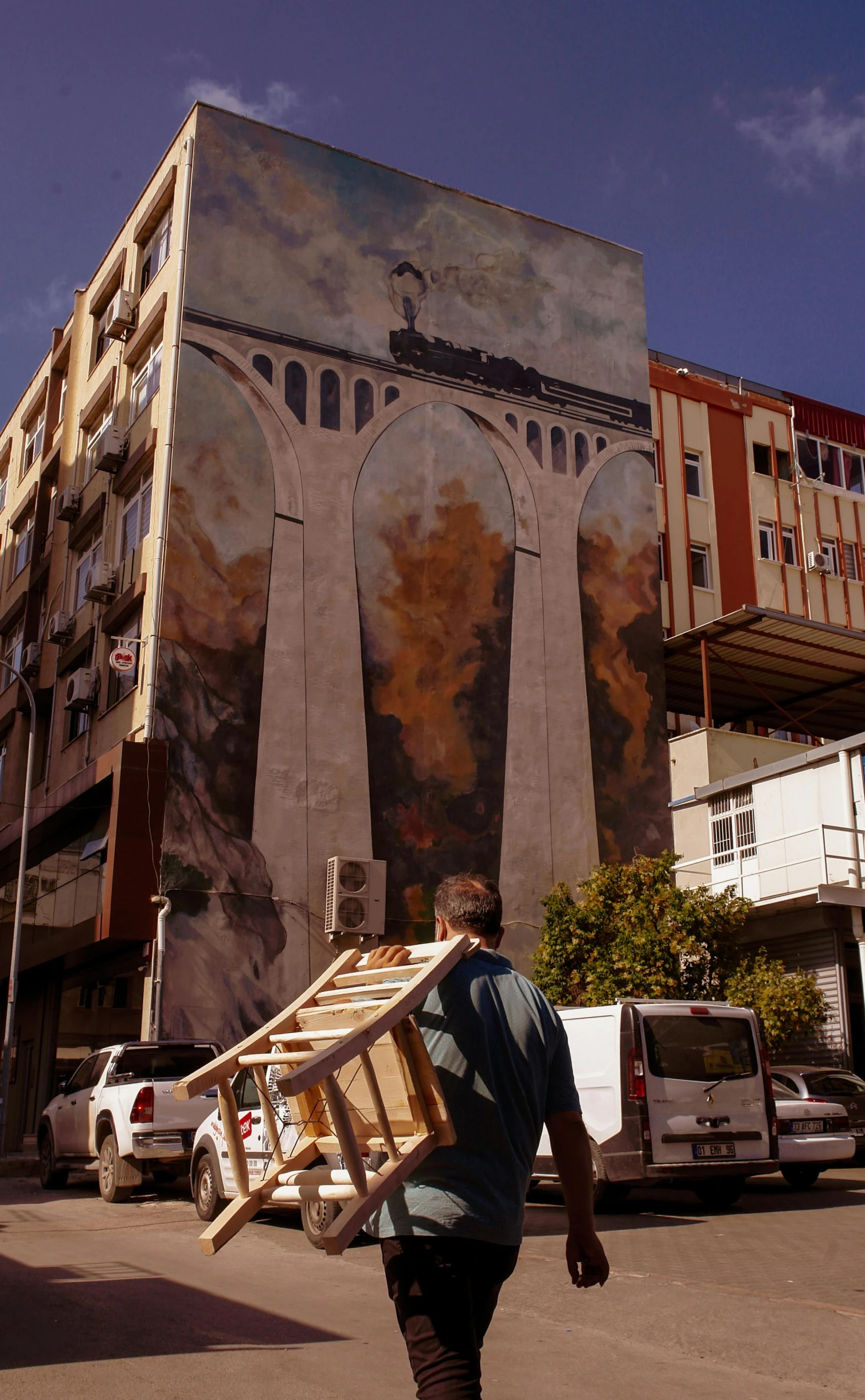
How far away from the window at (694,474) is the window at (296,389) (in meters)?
12.7

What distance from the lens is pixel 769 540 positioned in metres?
38.5

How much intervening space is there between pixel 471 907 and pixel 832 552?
38.0m

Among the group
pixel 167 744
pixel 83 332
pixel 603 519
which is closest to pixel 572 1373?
pixel 167 744

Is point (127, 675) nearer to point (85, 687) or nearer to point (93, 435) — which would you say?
point (85, 687)

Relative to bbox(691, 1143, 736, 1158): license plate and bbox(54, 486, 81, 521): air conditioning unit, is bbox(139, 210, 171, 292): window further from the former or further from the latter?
bbox(691, 1143, 736, 1158): license plate

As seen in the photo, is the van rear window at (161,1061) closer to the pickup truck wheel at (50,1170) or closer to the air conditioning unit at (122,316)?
the pickup truck wheel at (50,1170)

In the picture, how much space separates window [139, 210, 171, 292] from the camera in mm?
30953

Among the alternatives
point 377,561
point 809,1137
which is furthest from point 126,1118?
point 377,561

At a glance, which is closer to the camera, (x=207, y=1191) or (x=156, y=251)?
(x=207, y=1191)

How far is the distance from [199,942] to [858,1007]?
12.2 m

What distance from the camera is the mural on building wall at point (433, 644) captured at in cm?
2825

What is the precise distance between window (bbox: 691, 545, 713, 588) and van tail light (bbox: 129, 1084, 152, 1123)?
25793mm

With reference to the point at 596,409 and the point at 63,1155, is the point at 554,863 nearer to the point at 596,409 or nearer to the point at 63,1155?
the point at 596,409

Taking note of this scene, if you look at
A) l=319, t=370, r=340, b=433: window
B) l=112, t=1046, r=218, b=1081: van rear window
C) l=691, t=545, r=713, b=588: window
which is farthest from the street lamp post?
l=691, t=545, r=713, b=588: window
